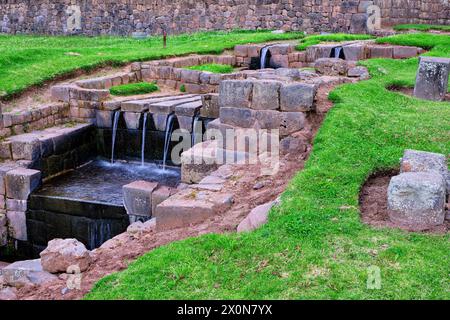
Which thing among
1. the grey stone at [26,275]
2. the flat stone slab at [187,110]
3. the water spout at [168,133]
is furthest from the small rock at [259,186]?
the water spout at [168,133]

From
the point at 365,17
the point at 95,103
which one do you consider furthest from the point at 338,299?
the point at 365,17

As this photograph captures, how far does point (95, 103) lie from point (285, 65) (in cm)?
589

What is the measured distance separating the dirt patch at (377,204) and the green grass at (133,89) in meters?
8.05

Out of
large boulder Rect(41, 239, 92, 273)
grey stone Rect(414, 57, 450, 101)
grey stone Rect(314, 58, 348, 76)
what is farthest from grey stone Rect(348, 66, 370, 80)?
large boulder Rect(41, 239, 92, 273)

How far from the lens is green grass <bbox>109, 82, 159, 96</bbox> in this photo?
45.7 ft

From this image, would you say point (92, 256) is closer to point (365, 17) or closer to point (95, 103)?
point (95, 103)

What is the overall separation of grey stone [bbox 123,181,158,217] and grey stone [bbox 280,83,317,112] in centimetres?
256

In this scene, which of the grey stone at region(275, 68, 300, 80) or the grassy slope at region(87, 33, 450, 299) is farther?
the grey stone at region(275, 68, 300, 80)

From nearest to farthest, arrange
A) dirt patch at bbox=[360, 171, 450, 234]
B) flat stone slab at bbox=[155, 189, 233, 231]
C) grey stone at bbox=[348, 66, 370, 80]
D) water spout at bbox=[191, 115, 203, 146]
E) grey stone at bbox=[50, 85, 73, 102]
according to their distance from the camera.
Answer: dirt patch at bbox=[360, 171, 450, 234], flat stone slab at bbox=[155, 189, 233, 231], water spout at bbox=[191, 115, 203, 146], grey stone at bbox=[348, 66, 370, 80], grey stone at bbox=[50, 85, 73, 102]

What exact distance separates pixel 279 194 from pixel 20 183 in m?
5.98

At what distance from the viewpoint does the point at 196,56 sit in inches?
657

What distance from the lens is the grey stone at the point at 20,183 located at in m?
11.0

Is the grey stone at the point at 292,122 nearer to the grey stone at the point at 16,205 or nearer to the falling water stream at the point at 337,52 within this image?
Result: the grey stone at the point at 16,205

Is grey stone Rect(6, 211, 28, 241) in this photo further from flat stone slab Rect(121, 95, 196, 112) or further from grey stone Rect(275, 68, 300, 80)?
grey stone Rect(275, 68, 300, 80)
